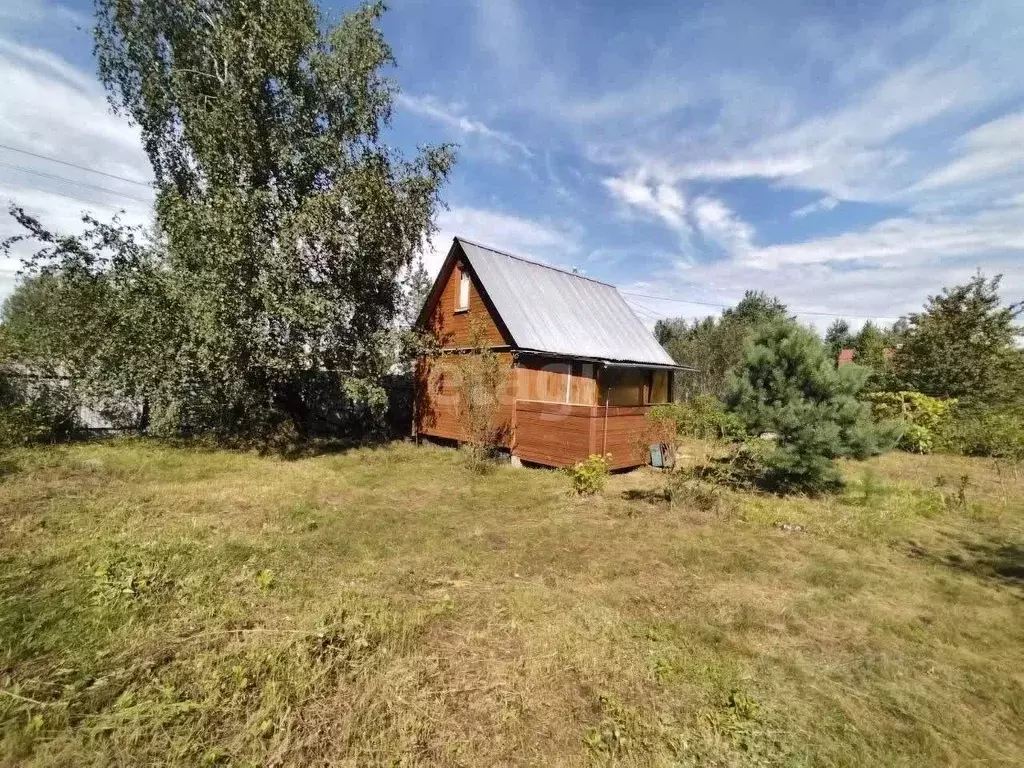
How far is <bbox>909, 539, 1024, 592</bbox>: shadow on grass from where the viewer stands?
20.3 ft

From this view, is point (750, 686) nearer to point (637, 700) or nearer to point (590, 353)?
point (637, 700)

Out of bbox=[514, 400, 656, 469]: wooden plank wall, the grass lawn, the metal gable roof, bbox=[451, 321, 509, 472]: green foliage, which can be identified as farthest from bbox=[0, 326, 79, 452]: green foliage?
bbox=[514, 400, 656, 469]: wooden plank wall

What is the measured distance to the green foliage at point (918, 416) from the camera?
1619 cm

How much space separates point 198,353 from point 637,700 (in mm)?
12424

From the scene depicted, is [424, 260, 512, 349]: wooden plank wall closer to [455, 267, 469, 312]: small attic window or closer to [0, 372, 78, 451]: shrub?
[455, 267, 469, 312]: small attic window

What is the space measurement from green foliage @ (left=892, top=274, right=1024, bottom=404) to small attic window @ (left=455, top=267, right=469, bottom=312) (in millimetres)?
19267

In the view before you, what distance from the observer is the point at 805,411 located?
31.5 feet

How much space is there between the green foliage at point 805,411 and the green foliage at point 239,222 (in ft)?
34.4

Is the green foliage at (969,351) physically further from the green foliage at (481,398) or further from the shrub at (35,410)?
the shrub at (35,410)

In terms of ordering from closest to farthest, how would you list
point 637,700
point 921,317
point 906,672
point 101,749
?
point 101,749 → point 637,700 → point 906,672 → point 921,317

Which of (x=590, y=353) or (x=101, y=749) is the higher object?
(x=590, y=353)

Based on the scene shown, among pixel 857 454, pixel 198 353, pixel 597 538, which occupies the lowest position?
pixel 597 538

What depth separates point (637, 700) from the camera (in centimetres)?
352

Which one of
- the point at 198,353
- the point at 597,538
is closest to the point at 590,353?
the point at 597,538
